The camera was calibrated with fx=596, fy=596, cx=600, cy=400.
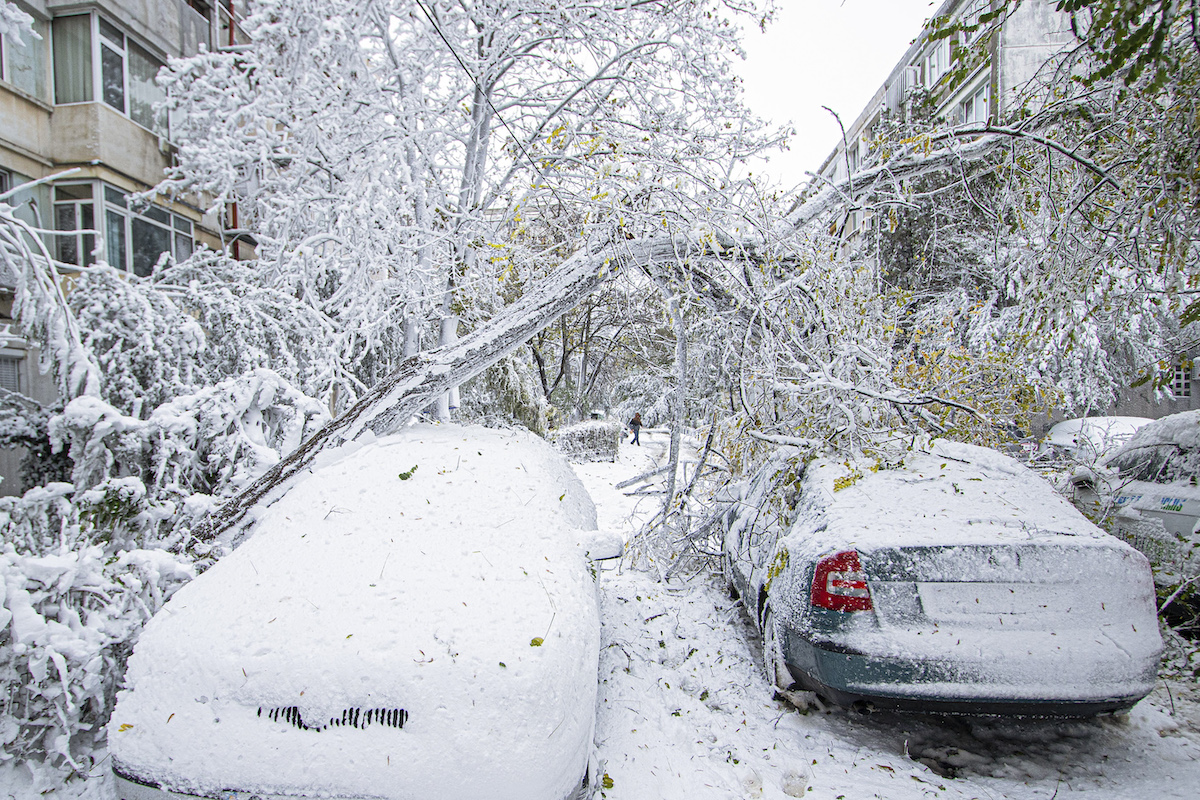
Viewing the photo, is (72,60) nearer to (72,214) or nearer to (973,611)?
(72,214)

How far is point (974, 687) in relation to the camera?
271 cm

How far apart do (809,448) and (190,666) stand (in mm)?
3573

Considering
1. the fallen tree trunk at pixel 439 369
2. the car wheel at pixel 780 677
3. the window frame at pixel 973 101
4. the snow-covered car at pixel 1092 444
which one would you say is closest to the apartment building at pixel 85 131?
the fallen tree trunk at pixel 439 369

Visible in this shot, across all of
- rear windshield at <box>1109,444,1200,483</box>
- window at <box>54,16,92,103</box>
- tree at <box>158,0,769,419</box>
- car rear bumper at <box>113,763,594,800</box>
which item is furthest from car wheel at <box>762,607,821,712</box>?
window at <box>54,16,92,103</box>

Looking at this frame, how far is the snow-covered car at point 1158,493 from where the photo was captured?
4.12m

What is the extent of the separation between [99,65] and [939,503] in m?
14.8

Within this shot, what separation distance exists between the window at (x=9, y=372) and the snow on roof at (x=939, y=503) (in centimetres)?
1234

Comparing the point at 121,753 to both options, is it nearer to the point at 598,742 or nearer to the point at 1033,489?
the point at 598,742

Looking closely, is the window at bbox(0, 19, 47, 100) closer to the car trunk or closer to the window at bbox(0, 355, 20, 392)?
the window at bbox(0, 355, 20, 392)

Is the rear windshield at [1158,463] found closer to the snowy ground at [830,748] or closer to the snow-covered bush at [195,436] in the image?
the snowy ground at [830,748]

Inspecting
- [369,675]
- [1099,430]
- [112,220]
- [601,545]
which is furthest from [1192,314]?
[112,220]

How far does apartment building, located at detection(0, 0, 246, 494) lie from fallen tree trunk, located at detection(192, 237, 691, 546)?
854 cm

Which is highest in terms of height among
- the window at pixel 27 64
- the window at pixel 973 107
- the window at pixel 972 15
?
the window at pixel 973 107

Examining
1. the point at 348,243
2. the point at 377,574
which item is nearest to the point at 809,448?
the point at 377,574
